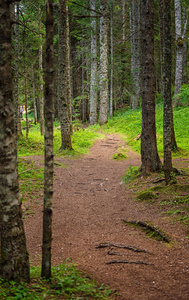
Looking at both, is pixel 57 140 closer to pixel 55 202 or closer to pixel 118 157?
pixel 118 157

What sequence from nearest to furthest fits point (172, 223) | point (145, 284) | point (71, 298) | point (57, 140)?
Answer: point (71, 298), point (145, 284), point (172, 223), point (57, 140)

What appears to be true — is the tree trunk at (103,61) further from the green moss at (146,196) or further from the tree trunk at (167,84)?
the green moss at (146,196)

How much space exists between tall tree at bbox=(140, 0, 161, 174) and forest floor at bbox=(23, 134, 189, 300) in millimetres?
1090

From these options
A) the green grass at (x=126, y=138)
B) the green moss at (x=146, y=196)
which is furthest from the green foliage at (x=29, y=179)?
the green moss at (x=146, y=196)

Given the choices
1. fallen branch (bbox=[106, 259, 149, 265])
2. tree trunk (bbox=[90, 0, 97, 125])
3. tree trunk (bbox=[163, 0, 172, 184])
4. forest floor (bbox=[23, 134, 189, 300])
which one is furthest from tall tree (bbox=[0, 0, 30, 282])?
tree trunk (bbox=[90, 0, 97, 125])

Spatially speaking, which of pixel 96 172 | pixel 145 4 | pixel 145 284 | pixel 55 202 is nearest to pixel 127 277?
pixel 145 284

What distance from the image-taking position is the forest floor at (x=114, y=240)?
12.1 feet

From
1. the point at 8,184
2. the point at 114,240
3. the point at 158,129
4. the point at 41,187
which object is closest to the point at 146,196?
the point at 114,240

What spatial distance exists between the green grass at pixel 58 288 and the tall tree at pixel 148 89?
16.5ft

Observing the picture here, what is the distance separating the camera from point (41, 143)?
16266 millimetres

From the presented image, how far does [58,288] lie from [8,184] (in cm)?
148

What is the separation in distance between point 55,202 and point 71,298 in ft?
15.2

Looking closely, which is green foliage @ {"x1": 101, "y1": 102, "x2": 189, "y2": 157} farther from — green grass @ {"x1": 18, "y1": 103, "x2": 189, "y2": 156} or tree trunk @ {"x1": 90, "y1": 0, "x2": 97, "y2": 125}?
tree trunk @ {"x1": 90, "y1": 0, "x2": 97, "y2": 125}

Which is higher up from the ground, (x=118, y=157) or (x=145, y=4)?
(x=145, y=4)
